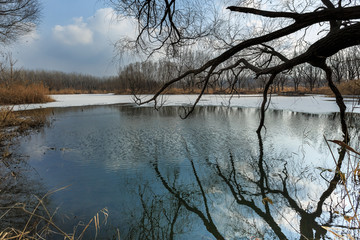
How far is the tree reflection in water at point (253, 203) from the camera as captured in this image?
2.17 metres

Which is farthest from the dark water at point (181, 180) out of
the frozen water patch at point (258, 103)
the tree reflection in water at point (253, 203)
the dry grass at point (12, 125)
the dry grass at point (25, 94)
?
the dry grass at point (25, 94)

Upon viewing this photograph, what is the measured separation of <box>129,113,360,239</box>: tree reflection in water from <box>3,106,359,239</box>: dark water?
0.01m

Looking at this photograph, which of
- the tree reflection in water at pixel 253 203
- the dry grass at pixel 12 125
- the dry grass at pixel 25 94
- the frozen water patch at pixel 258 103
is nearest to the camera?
the tree reflection in water at pixel 253 203

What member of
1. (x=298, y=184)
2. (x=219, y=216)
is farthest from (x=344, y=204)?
(x=219, y=216)

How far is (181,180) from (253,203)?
3.72 feet

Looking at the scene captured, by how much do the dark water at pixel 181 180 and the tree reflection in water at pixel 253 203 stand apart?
0.04 feet

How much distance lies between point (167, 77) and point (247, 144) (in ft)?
8.15

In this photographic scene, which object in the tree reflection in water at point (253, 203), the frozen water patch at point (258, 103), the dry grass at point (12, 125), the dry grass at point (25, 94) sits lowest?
the tree reflection in water at point (253, 203)

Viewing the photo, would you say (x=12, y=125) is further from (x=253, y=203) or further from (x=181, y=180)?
(x=253, y=203)

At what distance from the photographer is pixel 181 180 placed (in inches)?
133

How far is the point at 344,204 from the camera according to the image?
257 cm

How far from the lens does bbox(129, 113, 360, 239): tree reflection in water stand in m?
2.17

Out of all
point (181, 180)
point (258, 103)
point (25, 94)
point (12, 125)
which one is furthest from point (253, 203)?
point (25, 94)

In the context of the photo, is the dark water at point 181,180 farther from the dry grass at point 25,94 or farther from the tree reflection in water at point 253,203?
the dry grass at point 25,94
